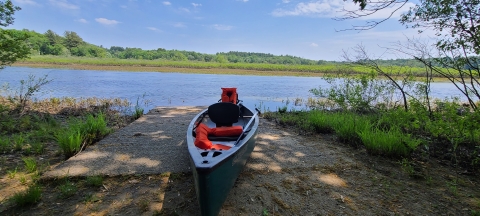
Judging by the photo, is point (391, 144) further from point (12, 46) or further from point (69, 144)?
point (12, 46)

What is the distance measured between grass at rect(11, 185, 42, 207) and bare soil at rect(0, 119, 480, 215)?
0.19 feet

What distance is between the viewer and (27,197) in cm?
263

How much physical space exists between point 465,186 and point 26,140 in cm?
726

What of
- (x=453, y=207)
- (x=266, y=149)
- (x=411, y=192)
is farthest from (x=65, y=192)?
(x=453, y=207)

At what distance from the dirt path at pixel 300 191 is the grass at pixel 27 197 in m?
0.08

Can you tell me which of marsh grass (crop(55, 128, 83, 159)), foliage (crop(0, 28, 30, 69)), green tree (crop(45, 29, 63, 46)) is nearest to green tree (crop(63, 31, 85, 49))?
green tree (crop(45, 29, 63, 46))

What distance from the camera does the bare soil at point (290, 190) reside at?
270 cm

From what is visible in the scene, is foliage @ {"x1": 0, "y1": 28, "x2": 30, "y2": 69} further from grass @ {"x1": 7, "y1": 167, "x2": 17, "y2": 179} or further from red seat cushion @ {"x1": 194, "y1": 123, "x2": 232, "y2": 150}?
red seat cushion @ {"x1": 194, "y1": 123, "x2": 232, "y2": 150}

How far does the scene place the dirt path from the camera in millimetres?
2703

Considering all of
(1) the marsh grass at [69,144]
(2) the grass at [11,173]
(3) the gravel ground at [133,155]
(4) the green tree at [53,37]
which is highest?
(4) the green tree at [53,37]

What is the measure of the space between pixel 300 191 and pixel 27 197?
3085 mm

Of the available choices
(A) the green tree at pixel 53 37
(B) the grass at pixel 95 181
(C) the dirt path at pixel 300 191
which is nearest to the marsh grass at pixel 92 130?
(C) the dirt path at pixel 300 191

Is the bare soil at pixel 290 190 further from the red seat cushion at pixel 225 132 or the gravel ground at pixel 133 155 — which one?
the red seat cushion at pixel 225 132

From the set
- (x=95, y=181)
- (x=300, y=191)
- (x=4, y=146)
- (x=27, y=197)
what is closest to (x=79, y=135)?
(x=4, y=146)
